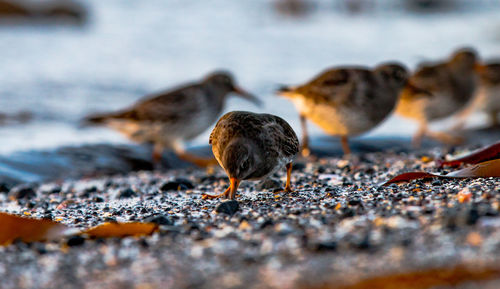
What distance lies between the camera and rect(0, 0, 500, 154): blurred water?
10898 millimetres

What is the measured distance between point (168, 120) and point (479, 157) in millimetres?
4413

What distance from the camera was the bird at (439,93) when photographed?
29.6 feet

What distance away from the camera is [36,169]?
7461 millimetres

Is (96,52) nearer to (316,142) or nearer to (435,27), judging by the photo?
(316,142)

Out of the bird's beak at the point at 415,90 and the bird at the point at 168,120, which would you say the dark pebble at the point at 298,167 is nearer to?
the bird at the point at 168,120

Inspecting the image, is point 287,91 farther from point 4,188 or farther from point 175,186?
point 4,188

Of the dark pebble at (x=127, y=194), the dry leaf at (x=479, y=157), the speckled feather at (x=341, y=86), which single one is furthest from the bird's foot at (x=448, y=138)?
the dark pebble at (x=127, y=194)

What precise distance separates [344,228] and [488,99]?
27.8ft

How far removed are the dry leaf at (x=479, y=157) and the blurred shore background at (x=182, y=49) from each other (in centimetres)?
444

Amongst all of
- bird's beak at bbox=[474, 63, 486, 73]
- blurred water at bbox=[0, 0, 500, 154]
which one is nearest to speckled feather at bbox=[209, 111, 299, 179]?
blurred water at bbox=[0, 0, 500, 154]

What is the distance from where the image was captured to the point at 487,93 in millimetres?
10781

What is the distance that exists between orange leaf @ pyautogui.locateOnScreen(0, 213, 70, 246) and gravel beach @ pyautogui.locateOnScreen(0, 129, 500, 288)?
94 mm

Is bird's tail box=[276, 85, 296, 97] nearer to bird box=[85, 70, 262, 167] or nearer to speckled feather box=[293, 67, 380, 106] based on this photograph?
speckled feather box=[293, 67, 380, 106]

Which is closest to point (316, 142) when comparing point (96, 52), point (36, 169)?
point (36, 169)
